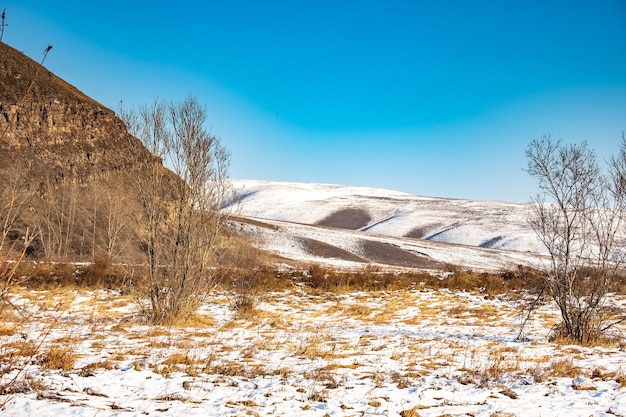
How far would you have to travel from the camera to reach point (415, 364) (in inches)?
304

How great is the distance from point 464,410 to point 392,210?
396ft

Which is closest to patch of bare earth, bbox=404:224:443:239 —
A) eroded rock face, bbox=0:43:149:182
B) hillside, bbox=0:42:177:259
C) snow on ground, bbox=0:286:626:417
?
hillside, bbox=0:42:177:259

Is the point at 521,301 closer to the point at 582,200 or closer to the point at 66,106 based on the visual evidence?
the point at 582,200

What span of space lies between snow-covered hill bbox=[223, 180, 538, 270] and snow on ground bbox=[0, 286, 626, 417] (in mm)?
16730

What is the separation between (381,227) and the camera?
346 feet

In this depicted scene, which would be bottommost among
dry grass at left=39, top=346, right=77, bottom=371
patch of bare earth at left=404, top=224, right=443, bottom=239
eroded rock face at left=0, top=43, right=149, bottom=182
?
dry grass at left=39, top=346, right=77, bottom=371

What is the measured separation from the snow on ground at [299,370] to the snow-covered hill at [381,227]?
659 inches

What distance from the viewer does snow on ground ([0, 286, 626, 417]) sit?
5340 millimetres

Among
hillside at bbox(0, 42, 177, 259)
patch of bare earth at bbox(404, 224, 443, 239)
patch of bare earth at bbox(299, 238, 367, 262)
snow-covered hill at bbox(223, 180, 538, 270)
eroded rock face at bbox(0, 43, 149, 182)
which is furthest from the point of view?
patch of bare earth at bbox(404, 224, 443, 239)

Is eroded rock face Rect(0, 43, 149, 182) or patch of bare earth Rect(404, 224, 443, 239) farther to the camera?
patch of bare earth Rect(404, 224, 443, 239)

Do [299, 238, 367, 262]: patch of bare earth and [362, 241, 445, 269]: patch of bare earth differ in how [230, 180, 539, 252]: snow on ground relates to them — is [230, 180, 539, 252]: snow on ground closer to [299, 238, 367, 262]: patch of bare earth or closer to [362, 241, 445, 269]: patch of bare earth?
[299, 238, 367, 262]: patch of bare earth

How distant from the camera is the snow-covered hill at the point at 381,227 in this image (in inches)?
2247

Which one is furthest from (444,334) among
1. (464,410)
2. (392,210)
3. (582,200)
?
(392,210)

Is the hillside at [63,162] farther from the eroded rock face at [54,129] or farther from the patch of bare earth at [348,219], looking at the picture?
the patch of bare earth at [348,219]
